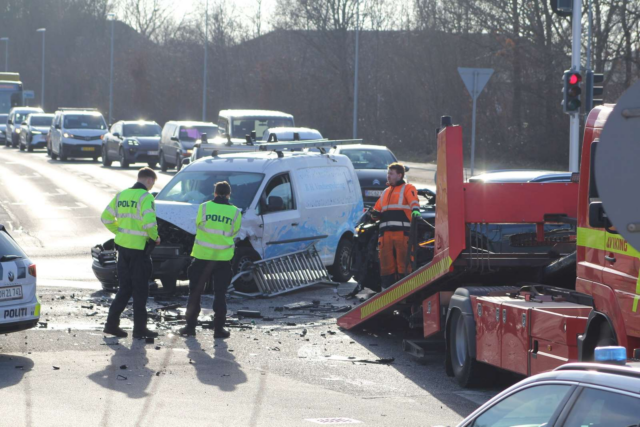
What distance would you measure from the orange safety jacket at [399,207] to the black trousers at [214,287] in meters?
2.18

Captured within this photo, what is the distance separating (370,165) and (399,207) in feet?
40.5

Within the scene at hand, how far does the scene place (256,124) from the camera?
30.4m

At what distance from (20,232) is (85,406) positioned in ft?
45.4

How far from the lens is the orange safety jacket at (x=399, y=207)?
12.3 meters

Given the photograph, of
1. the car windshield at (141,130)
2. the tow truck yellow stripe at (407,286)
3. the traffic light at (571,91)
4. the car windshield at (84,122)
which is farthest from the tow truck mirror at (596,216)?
the car windshield at (84,122)

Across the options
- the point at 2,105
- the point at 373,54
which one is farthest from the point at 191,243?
the point at 2,105

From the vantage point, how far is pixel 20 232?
2078 cm

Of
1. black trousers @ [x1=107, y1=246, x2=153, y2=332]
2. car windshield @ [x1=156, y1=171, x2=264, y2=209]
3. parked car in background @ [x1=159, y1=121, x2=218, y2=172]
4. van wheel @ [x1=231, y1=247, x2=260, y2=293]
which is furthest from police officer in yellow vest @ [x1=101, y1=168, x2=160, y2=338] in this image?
parked car in background @ [x1=159, y1=121, x2=218, y2=172]

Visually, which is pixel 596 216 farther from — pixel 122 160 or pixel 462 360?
pixel 122 160

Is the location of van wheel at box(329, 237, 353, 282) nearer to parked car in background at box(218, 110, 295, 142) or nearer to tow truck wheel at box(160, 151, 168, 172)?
parked car in background at box(218, 110, 295, 142)

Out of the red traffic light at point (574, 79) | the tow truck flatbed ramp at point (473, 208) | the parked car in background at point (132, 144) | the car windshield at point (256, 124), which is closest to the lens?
the tow truck flatbed ramp at point (473, 208)

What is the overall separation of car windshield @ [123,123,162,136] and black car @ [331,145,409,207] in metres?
15.1

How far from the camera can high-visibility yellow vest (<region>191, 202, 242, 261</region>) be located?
11094mm

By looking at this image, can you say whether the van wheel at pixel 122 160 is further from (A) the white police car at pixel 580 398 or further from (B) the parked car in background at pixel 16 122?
(A) the white police car at pixel 580 398
